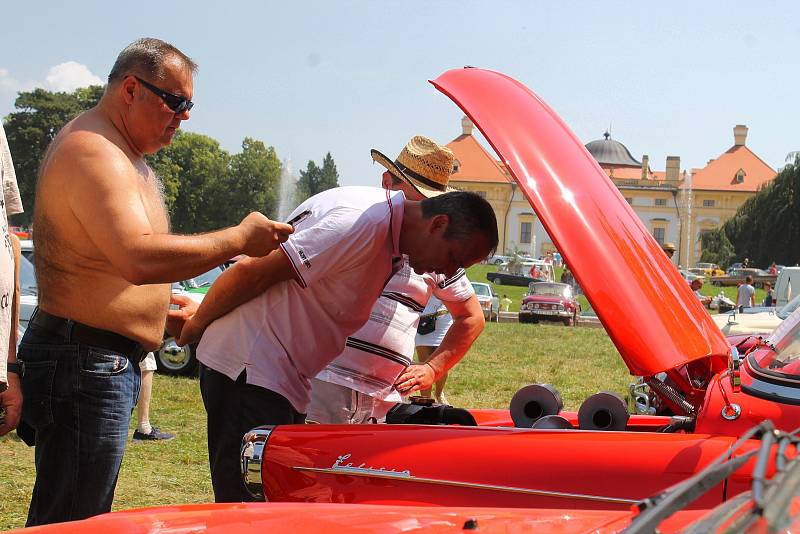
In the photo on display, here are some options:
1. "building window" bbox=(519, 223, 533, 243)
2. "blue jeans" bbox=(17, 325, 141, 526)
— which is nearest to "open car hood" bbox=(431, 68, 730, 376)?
"blue jeans" bbox=(17, 325, 141, 526)

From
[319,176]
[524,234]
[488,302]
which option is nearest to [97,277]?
[488,302]

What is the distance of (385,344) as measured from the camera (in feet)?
11.5

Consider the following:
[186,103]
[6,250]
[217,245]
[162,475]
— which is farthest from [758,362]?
[162,475]

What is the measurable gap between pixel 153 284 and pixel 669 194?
295 ft

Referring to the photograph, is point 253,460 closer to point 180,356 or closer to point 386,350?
point 386,350

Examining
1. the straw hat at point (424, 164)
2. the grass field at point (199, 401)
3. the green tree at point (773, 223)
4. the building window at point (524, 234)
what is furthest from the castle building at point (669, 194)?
the straw hat at point (424, 164)

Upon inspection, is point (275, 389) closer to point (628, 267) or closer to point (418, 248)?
point (418, 248)

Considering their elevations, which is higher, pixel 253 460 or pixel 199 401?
pixel 253 460

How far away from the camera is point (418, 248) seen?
282 centimetres

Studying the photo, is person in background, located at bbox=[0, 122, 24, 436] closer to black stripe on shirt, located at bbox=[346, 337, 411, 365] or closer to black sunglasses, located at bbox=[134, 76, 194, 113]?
black sunglasses, located at bbox=[134, 76, 194, 113]

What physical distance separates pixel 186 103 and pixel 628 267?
1444 millimetres

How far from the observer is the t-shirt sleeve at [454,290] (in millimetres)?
3955

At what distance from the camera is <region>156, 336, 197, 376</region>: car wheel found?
9945 millimetres

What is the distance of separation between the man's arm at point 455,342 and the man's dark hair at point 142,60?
5.24ft
